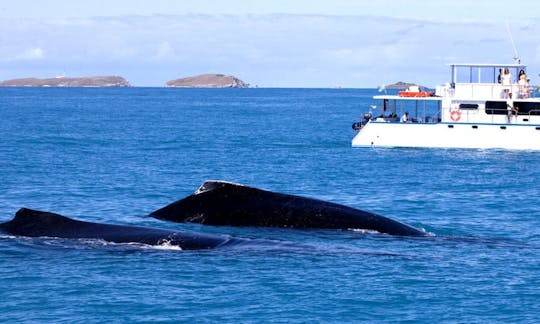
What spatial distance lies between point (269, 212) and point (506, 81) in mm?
40154

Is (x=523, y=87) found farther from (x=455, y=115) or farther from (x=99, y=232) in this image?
(x=99, y=232)

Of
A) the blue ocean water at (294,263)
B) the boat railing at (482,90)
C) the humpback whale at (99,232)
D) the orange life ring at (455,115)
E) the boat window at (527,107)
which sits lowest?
the blue ocean water at (294,263)

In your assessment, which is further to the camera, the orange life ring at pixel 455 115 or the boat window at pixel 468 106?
the boat window at pixel 468 106

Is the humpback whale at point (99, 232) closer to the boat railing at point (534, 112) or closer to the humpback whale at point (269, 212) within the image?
the humpback whale at point (269, 212)

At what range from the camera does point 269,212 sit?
77.8 ft

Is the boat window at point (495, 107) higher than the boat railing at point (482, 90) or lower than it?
lower

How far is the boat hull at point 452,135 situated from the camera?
193ft

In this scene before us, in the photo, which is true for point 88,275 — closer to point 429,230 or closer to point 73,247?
point 73,247

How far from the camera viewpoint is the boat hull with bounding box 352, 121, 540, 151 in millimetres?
58719

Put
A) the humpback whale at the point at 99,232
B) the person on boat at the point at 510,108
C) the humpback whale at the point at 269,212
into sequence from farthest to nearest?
the person on boat at the point at 510,108 < the humpback whale at the point at 269,212 < the humpback whale at the point at 99,232

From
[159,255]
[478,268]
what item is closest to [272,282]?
[159,255]

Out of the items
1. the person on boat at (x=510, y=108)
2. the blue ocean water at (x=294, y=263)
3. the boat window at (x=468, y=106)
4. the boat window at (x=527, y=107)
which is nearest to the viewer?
the blue ocean water at (x=294, y=263)

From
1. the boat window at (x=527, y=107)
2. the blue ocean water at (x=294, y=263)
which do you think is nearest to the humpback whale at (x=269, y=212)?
the blue ocean water at (x=294, y=263)

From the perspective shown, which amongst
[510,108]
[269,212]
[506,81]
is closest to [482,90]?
[506,81]
